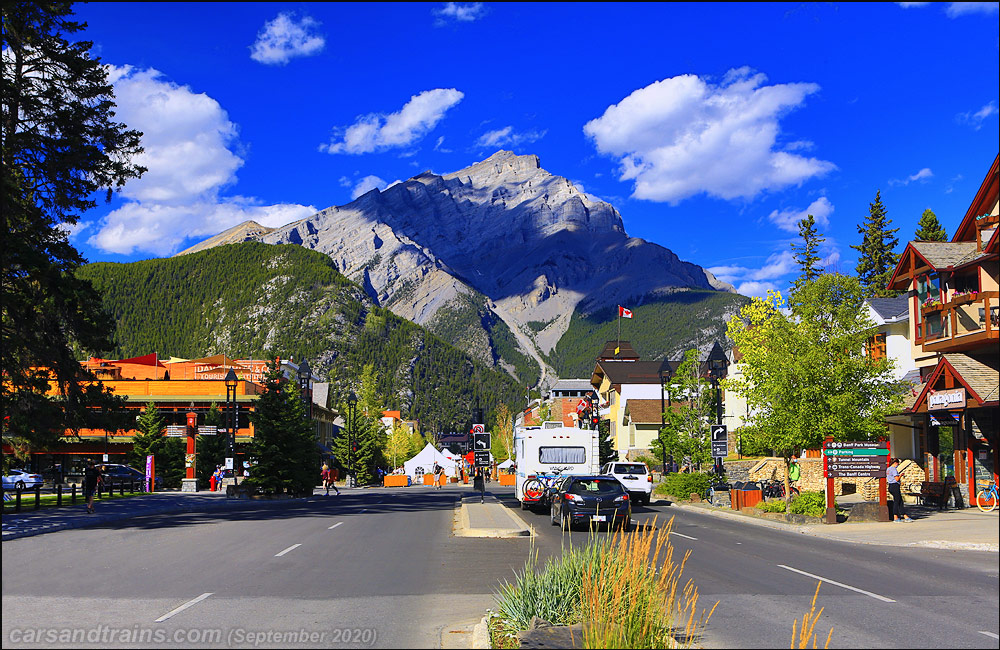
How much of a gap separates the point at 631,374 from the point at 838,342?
217ft

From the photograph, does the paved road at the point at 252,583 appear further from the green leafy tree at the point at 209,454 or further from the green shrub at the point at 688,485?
the green leafy tree at the point at 209,454

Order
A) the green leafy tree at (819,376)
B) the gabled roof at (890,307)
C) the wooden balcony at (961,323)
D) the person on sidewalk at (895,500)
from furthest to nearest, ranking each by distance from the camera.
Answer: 1. the gabled roof at (890,307)
2. the green leafy tree at (819,376)
3. the wooden balcony at (961,323)
4. the person on sidewalk at (895,500)

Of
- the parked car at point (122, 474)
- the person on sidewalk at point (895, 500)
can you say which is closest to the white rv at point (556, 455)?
the person on sidewalk at point (895, 500)

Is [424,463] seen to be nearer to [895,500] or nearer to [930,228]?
[930,228]

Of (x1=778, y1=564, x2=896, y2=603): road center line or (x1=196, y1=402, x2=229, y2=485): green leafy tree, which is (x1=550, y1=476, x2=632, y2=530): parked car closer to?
(x1=778, y1=564, x2=896, y2=603): road center line

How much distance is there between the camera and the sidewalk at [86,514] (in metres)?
23.0

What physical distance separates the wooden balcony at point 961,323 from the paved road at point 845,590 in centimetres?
1157

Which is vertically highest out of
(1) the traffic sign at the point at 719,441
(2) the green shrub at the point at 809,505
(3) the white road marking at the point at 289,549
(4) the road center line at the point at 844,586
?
(1) the traffic sign at the point at 719,441

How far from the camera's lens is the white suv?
35.0 m

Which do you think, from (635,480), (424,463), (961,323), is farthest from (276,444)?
(424,463)

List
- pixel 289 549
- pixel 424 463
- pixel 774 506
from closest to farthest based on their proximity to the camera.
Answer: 1. pixel 289 549
2. pixel 774 506
3. pixel 424 463

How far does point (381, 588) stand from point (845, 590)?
269 inches

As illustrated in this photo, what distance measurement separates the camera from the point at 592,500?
2242 cm

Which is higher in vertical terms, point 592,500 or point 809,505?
point 592,500
